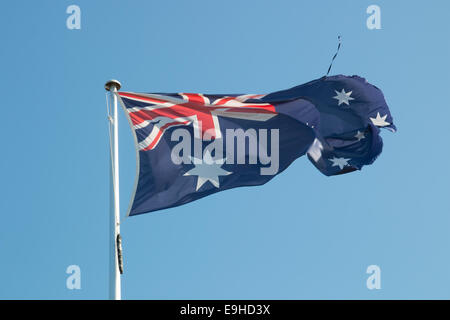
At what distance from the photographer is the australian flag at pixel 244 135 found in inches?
760

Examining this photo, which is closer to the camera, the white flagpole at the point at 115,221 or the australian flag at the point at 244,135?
the white flagpole at the point at 115,221

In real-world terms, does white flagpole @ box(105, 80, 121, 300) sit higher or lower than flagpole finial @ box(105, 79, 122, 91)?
lower

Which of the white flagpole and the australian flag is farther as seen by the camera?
the australian flag

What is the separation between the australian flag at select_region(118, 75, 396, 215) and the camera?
19.3 meters

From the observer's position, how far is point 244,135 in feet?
68.2

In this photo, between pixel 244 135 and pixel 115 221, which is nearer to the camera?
pixel 115 221

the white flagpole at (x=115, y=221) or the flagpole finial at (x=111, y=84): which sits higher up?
the flagpole finial at (x=111, y=84)

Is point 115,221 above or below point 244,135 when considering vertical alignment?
below
